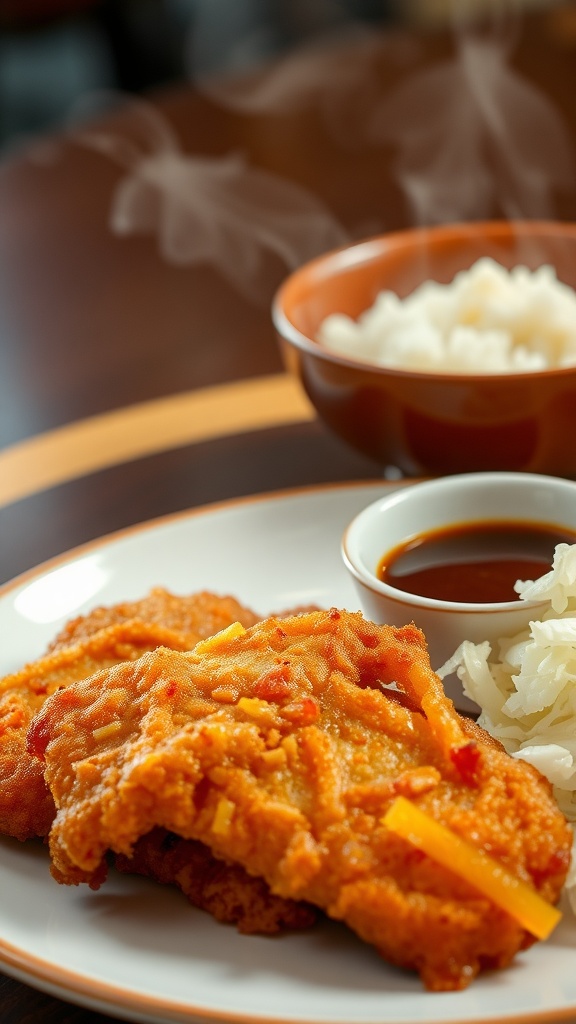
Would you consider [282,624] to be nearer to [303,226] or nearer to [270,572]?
[270,572]

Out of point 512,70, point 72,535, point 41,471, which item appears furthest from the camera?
point 512,70

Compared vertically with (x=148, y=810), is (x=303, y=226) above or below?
below

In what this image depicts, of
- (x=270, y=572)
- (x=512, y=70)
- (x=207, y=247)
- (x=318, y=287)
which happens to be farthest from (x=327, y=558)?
(x=512, y=70)

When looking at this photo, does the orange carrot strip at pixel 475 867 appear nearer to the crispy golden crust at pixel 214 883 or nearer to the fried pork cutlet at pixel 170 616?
the crispy golden crust at pixel 214 883

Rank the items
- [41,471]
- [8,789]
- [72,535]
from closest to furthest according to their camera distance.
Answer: [8,789], [72,535], [41,471]

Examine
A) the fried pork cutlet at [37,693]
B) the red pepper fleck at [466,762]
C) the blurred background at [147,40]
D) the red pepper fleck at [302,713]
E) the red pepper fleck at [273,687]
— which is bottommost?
the blurred background at [147,40]

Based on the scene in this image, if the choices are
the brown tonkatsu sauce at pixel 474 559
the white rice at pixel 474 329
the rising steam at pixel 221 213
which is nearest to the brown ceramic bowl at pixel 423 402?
the white rice at pixel 474 329

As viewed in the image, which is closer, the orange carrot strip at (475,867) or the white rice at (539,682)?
the orange carrot strip at (475,867)
